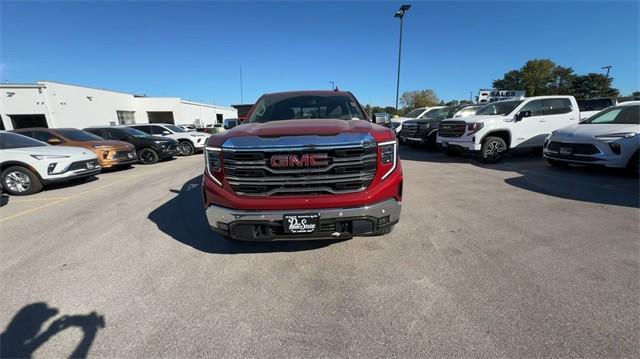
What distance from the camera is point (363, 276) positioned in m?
2.53

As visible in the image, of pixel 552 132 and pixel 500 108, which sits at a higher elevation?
pixel 500 108

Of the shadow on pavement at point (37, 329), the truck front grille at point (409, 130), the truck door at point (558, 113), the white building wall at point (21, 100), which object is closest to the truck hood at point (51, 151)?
the shadow on pavement at point (37, 329)

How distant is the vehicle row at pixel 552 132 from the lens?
18.2ft

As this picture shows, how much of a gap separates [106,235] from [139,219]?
59cm

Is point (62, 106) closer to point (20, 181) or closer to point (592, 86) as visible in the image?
point (20, 181)

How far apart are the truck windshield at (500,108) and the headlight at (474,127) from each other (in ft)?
3.50

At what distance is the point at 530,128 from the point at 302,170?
28.9 feet

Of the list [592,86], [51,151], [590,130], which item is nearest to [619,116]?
[590,130]

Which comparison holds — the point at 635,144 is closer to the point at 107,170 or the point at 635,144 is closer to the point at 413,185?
the point at 413,185

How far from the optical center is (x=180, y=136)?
45.1 feet

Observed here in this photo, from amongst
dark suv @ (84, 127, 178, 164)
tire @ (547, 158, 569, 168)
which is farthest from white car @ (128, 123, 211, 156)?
tire @ (547, 158, 569, 168)

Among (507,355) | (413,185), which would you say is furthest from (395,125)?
(507,355)

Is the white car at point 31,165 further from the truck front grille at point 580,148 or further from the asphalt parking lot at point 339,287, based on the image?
the truck front grille at point 580,148

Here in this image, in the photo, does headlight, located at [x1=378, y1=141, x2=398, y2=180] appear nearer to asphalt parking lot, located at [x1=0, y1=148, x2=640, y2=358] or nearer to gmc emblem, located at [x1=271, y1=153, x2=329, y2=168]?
gmc emblem, located at [x1=271, y1=153, x2=329, y2=168]
